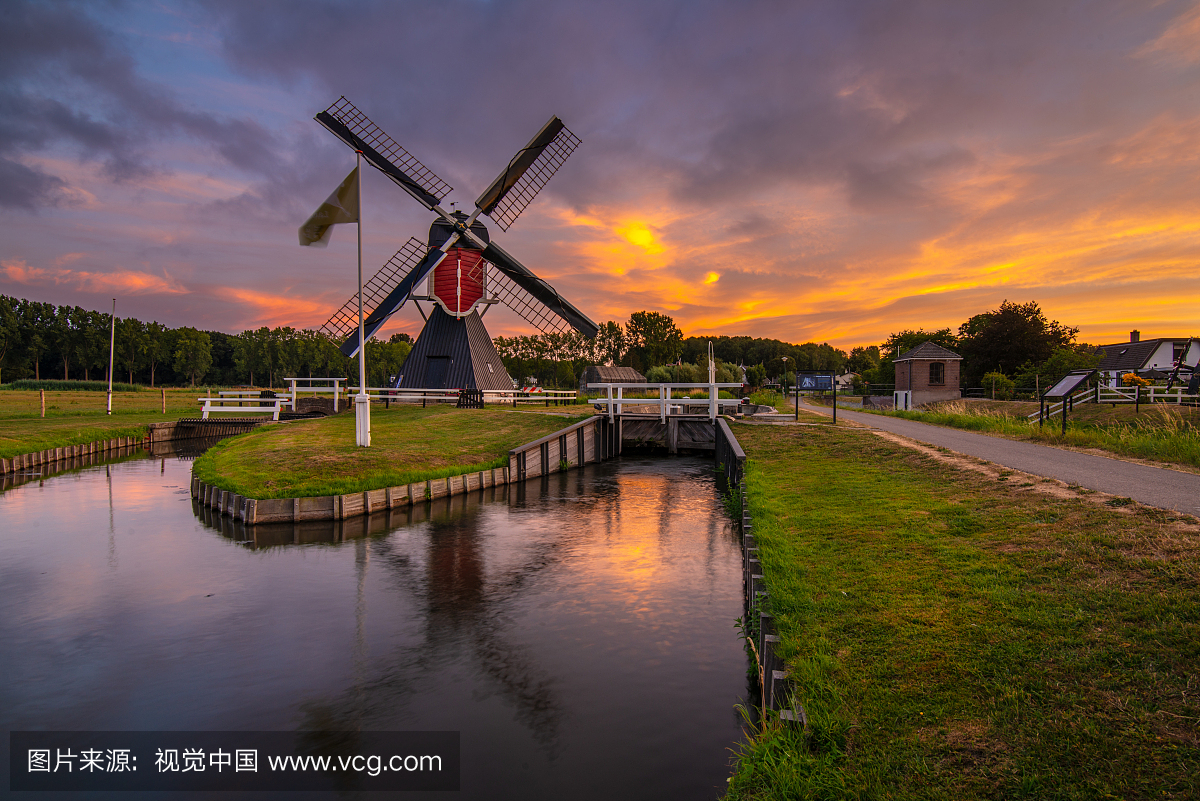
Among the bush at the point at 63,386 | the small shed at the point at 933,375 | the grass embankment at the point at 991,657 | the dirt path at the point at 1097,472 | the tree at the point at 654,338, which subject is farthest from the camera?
the tree at the point at 654,338

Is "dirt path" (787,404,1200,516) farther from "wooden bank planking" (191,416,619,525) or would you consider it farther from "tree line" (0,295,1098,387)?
"tree line" (0,295,1098,387)

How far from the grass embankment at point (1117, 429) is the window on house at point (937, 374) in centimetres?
1982

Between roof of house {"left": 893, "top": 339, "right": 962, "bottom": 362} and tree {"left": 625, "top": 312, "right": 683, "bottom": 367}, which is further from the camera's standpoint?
tree {"left": 625, "top": 312, "right": 683, "bottom": 367}

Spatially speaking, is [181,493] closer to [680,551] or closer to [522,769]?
[680,551]

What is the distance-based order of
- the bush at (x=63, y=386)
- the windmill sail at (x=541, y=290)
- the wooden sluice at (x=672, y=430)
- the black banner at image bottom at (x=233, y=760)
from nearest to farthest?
the black banner at image bottom at (x=233, y=760) < the wooden sluice at (x=672, y=430) < the windmill sail at (x=541, y=290) < the bush at (x=63, y=386)

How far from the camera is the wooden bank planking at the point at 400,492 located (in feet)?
39.6

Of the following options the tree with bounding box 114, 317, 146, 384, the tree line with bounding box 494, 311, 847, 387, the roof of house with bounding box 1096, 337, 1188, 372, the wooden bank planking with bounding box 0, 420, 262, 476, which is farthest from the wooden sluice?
the tree with bounding box 114, 317, 146, 384

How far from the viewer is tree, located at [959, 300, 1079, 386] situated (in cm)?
5419

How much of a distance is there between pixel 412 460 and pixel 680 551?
27.1ft

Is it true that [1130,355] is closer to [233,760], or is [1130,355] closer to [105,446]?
[233,760]

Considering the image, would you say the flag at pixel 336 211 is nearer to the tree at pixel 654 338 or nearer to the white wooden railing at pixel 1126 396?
the white wooden railing at pixel 1126 396

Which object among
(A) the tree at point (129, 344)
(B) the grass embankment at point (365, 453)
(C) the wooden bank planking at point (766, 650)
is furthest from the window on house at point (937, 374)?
(A) the tree at point (129, 344)

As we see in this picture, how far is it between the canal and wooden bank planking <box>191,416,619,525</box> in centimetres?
44

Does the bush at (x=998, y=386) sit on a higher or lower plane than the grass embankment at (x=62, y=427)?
higher
